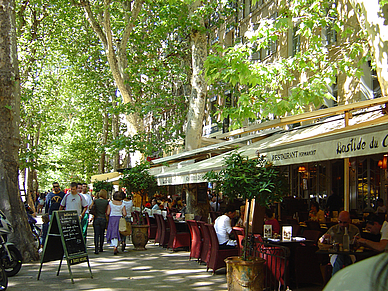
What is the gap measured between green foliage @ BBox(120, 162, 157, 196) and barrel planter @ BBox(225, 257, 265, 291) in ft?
28.5

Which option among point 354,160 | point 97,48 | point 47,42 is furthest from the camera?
point 97,48

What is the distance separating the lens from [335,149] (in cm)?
650

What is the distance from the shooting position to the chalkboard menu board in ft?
29.1

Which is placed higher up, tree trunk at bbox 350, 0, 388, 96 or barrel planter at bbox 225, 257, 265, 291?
tree trunk at bbox 350, 0, 388, 96

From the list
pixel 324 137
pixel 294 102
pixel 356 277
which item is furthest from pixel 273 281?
pixel 356 277

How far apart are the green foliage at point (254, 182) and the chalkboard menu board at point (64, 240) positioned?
3305 mm

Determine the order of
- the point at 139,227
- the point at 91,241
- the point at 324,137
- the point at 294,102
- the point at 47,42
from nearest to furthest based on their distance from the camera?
1. the point at 324,137
2. the point at 294,102
3. the point at 139,227
4. the point at 91,241
5. the point at 47,42

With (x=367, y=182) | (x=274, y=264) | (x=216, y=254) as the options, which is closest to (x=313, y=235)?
(x=274, y=264)

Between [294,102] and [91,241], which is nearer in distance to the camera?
[294,102]

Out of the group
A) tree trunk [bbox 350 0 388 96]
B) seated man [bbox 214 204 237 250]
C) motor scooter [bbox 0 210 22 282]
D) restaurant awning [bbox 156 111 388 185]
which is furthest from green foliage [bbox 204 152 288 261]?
motor scooter [bbox 0 210 22 282]

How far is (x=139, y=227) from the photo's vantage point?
45.5 feet

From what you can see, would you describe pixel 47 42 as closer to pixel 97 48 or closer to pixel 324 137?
pixel 97 48

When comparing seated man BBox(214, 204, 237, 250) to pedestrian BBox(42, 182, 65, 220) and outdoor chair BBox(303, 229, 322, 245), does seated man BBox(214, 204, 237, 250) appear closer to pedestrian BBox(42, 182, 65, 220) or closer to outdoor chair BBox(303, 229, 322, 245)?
outdoor chair BBox(303, 229, 322, 245)

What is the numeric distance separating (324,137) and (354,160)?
38.1 feet
